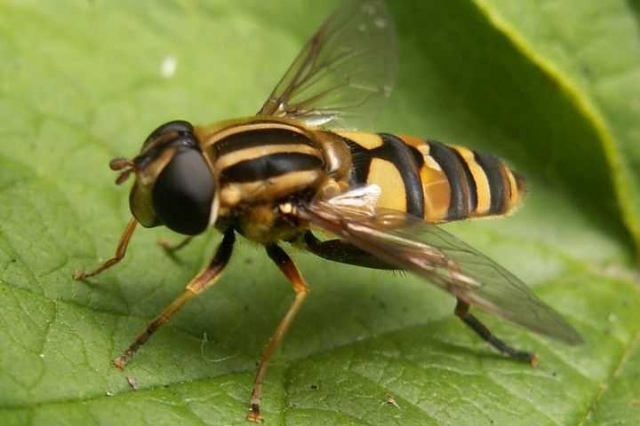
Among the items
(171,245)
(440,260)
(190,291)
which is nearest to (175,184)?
(190,291)

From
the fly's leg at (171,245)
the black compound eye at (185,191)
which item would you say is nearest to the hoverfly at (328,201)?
the black compound eye at (185,191)

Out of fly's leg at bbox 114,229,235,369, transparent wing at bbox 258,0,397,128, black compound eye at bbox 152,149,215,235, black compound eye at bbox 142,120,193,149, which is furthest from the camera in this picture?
transparent wing at bbox 258,0,397,128

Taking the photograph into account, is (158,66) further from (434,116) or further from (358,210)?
(358,210)

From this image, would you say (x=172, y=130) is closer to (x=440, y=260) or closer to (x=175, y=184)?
(x=175, y=184)

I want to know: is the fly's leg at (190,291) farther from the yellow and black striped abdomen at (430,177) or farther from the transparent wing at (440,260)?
the yellow and black striped abdomen at (430,177)

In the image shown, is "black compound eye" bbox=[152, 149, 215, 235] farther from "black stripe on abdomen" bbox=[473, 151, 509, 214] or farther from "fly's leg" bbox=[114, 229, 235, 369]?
"black stripe on abdomen" bbox=[473, 151, 509, 214]

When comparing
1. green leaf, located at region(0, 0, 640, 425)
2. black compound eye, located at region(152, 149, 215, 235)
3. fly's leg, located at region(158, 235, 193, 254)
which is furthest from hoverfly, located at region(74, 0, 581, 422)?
fly's leg, located at region(158, 235, 193, 254)

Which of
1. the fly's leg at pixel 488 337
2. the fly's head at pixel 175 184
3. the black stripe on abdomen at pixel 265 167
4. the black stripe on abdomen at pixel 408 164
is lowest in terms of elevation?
the fly's head at pixel 175 184

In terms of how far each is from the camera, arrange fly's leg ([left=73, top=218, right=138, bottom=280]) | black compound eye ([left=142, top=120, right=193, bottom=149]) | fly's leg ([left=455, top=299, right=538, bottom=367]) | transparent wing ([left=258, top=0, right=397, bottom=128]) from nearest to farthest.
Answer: black compound eye ([left=142, top=120, right=193, bottom=149]), fly's leg ([left=73, top=218, right=138, bottom=280]), fly's leg ([left=455, top=299, right=538, bottom=367]), transparent wing ([left=258, top=0, right=397, bottom=128])
